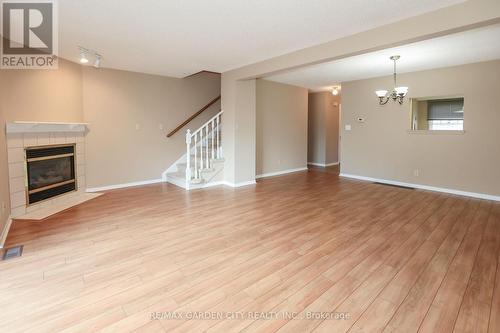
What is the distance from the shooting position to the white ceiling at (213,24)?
2.72 meters

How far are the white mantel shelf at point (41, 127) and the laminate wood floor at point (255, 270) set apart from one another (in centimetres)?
136

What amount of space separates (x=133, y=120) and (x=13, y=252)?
3.65 metres

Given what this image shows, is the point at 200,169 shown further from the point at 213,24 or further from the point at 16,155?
the point at 213,24

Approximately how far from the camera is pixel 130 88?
19.1 feet

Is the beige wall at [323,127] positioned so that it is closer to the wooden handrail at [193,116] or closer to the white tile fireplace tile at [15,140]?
the wooden handrail at [193,116]

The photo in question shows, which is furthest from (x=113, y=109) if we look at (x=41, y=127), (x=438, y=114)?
(x=438, y=114)

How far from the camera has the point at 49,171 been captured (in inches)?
181

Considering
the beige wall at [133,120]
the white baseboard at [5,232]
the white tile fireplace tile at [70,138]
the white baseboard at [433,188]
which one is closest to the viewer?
the white baseboard at [5,232]

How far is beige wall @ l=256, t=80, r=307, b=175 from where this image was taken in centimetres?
711

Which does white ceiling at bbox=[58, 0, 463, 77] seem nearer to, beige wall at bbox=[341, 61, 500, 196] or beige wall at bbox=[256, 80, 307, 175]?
beige wall at bbox=[256, 80, 307, 175]

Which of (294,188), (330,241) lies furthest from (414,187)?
(330,241)

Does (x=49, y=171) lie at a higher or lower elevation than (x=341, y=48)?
lower

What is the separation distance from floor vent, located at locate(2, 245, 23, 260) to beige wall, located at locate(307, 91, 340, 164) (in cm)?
817

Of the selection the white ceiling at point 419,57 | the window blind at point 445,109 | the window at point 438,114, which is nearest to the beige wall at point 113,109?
the white ceiling at point 419,57
